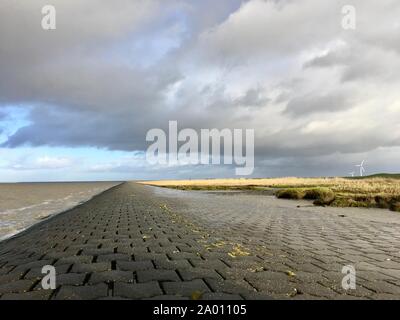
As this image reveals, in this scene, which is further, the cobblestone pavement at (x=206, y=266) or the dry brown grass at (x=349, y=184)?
the dry brown grass at (x=349, y=184)

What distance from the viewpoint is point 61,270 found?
5.70 metres

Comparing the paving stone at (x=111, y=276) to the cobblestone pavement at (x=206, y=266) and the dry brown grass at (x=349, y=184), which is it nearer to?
the cobblestone pavement at (x=206, y=266)

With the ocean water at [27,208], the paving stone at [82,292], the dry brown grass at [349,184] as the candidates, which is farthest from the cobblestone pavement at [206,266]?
the dry brown grass at [349,184]

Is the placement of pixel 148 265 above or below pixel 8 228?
above

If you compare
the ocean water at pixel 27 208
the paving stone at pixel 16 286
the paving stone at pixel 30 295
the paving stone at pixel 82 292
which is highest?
the paving stone at pixel 82 292

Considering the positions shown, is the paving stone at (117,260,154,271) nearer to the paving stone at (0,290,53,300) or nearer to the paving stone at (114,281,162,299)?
the paving stone at (114,281,162,299)

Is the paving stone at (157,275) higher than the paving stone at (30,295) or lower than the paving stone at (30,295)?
higher

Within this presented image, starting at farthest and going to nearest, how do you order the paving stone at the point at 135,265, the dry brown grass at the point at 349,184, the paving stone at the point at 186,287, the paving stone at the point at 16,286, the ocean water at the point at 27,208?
the dry brown grass at the point at 349,184
the ocean water at the point at 27,208
the paving stone at the point at 135,265
the paving stone at the point at 16,286
the paving stone at the point at 186,287

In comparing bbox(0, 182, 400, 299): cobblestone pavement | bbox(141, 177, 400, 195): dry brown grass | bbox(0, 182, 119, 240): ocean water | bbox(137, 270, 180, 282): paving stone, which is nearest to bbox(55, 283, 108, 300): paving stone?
bbox(0, 182, 400, 299): cobblestone pavement

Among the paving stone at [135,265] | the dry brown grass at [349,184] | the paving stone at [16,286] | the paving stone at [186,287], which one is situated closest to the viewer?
the paving stone at [186,287]

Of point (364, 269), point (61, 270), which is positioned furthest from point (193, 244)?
point (364, 269)
